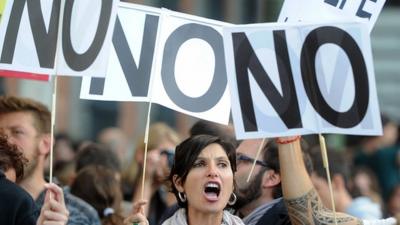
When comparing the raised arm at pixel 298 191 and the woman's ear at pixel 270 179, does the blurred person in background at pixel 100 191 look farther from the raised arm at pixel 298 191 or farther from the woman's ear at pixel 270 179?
the raised arm at pixel 298 191

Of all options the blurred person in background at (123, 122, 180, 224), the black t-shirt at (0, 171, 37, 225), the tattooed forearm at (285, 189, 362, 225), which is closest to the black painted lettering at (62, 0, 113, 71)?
the black t-shirt at (0, 171, 37, 225)

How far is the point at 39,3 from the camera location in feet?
25.9

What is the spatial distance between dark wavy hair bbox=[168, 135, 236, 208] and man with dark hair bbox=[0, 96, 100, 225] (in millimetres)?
1418

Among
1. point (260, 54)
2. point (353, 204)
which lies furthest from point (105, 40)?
point (353, 204)

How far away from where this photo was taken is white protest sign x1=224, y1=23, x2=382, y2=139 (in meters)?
7.56

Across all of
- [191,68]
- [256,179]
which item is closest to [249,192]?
[256,179]

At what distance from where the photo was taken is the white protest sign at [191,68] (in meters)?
8.52

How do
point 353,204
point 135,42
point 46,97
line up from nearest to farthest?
point 135,42
point 353,204
point 46,97

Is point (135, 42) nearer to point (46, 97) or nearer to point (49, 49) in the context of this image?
point (49, 49)

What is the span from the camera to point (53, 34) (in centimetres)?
788

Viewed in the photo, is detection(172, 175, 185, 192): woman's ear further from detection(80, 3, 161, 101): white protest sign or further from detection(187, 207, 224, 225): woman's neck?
detection(80, 3, 161, 101): white protest sign

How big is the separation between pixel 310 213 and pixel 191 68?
4.31 ft

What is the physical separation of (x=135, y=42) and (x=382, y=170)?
8255 millimetres

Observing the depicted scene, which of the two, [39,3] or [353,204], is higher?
[39,3]
